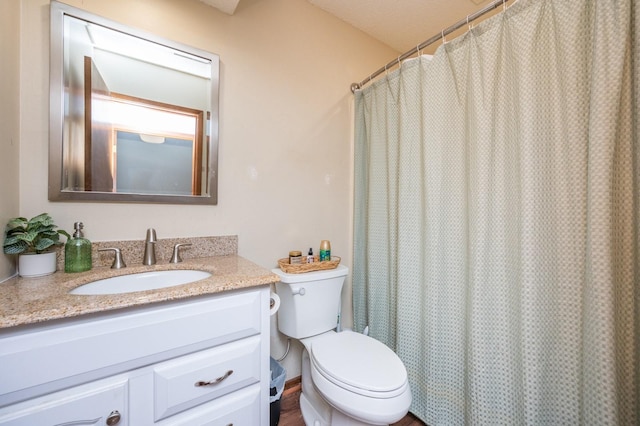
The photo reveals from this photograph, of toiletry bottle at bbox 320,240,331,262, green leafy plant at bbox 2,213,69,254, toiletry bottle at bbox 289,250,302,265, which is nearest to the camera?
green leafy plant at bbox 2,213,69,254

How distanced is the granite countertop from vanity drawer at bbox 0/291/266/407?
0.05 metres

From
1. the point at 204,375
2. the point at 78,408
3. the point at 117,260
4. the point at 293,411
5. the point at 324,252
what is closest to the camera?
the point at 78,408

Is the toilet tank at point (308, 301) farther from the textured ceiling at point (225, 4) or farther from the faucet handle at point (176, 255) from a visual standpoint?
the textured ceiling at point (225, 4)

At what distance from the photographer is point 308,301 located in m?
1.35

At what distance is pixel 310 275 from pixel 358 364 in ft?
1.55

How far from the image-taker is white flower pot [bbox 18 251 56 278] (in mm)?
876

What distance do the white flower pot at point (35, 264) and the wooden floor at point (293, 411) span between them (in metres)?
1.28

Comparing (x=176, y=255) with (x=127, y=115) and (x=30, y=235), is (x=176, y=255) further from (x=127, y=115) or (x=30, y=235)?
(x=127, y=115)

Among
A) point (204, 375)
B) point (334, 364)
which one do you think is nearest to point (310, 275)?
point (334, 364)

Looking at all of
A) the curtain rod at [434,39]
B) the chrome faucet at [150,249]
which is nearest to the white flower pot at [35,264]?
the chrome faucet at [150,249]

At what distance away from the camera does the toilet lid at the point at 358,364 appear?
0.95m

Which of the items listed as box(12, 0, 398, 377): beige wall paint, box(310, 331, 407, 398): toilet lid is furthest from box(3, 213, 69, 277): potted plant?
box(310, 331, 407, 398): toilet lid

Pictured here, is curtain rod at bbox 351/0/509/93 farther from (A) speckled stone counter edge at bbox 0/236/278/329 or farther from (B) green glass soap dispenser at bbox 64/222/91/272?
(B) green glass soap dispenser at bbox 64/222/91/272

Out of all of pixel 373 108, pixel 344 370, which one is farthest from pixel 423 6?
pixel 344 370
